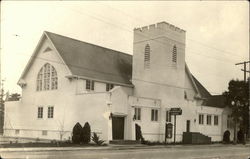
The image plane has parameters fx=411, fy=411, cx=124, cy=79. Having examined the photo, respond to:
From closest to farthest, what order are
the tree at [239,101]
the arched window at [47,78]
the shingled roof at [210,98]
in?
the arched window at [47,78] → the tree at [239,101] → the shingled roof at [210,98]

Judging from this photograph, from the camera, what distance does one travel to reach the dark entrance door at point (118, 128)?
121 feet

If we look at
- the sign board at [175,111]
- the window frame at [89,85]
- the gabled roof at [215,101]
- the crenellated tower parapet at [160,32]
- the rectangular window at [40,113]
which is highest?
the crenellated tower parapet at [160,32]

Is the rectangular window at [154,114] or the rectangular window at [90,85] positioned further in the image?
the rectangular window at [154,114]

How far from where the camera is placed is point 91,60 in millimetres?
41562

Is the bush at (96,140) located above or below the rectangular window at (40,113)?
below

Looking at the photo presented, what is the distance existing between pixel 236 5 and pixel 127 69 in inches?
1054

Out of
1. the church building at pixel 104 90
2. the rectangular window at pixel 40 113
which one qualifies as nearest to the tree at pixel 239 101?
the church building at pixel 104 90

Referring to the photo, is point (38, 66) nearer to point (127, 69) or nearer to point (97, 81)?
point (97, 81)

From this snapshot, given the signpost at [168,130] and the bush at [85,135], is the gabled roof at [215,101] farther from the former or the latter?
the bush at [85,135]

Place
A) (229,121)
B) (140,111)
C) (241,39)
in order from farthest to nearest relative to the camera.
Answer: (229,121) < (140,111) < (241,39)

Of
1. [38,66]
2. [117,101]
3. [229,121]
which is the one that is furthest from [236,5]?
[229,121]

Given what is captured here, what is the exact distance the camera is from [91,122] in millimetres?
35844

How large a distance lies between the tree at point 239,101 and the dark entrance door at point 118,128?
17.4 metres

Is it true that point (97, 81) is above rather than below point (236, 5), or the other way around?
below
